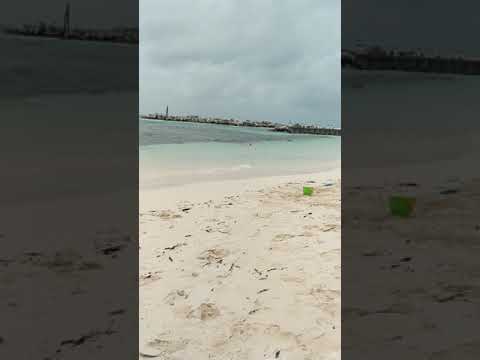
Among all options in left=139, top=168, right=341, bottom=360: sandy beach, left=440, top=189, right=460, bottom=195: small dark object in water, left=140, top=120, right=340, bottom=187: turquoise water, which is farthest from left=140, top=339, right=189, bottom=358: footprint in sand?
left=140, top=120, right=340, bottom=187: turquoise water

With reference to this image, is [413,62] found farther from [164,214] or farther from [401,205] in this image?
[164,214]

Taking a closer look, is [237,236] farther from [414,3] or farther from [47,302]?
[414,3]

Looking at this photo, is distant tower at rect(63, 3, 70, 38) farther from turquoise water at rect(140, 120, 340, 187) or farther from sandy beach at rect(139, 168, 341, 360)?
turquoise water at rect(140, 120, 340, 187)

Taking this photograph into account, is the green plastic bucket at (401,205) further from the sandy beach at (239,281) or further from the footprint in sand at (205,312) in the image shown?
the footprint in sand at (205,312)

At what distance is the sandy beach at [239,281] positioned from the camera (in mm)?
994

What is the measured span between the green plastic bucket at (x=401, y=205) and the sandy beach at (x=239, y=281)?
0.99 feet

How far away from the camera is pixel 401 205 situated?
189cm

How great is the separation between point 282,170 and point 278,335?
11.5ft

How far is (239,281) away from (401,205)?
1.01 m

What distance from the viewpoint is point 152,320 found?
3.59 feet

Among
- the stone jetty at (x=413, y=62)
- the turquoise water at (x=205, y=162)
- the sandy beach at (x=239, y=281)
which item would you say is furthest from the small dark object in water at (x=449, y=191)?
the turquoise water at (x=205, y=162)

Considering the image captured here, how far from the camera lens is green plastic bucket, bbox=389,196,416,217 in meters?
1.84

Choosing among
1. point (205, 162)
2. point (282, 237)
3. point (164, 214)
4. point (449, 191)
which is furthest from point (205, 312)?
point (205, 162)

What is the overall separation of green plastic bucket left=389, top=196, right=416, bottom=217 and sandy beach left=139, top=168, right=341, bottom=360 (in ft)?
0.99
